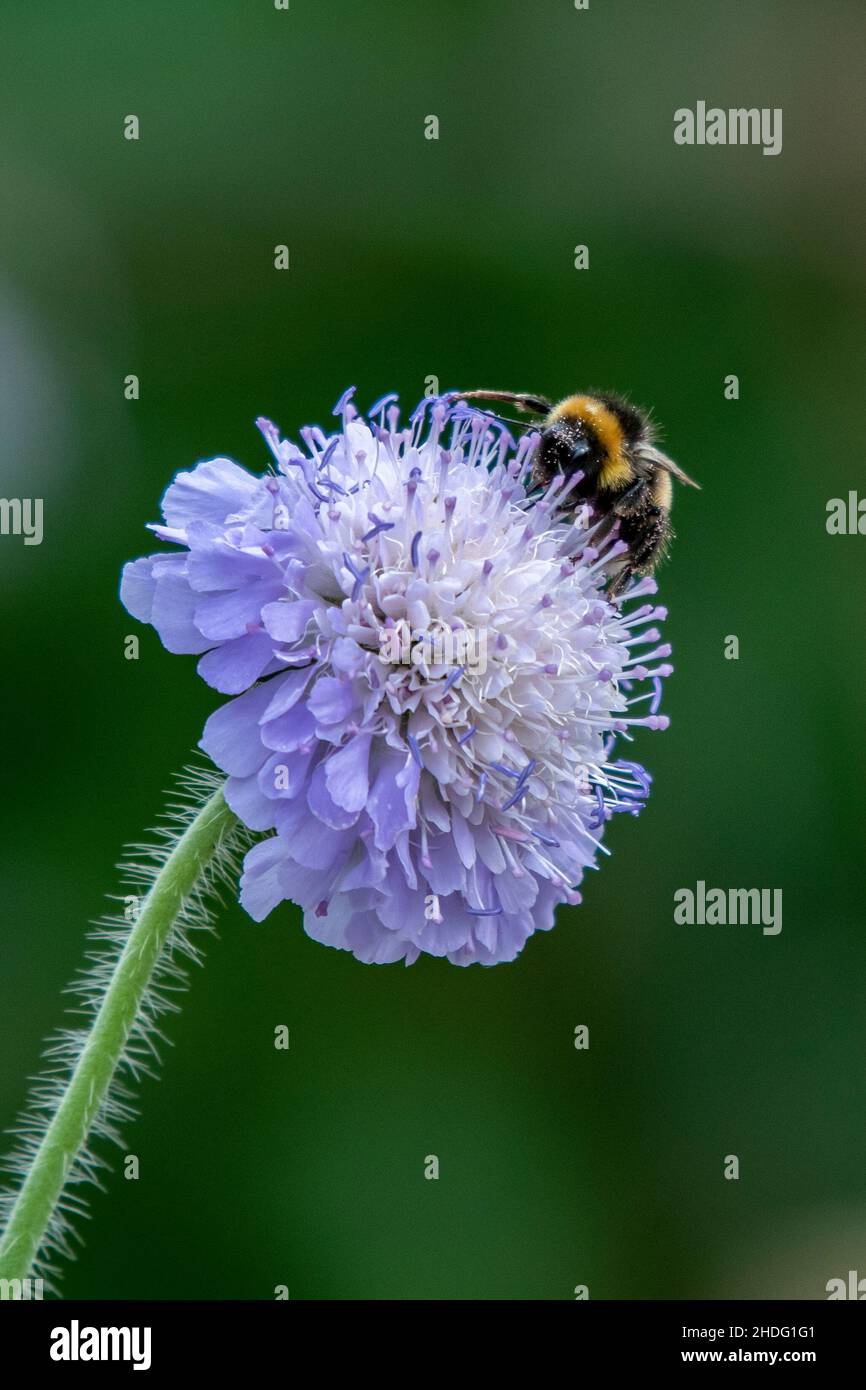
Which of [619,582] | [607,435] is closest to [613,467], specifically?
[607,435]

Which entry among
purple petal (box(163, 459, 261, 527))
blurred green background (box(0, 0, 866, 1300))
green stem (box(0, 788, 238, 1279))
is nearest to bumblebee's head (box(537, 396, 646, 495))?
purple petal (box(163, 459, 261, 527))

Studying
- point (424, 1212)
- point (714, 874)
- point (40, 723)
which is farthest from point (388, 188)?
point (424, 1212)

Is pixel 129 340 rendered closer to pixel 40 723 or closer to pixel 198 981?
pixel 40 723

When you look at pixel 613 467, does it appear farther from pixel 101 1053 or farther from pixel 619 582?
pixel 101 1053

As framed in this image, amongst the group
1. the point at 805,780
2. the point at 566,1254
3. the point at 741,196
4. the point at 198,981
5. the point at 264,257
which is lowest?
the point at 566,1254

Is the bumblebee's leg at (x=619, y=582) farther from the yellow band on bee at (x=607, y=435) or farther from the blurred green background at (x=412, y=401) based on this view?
the blurred green background at (x=412, y=401)

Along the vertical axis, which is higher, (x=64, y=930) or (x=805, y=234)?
(x=805, y=234)
